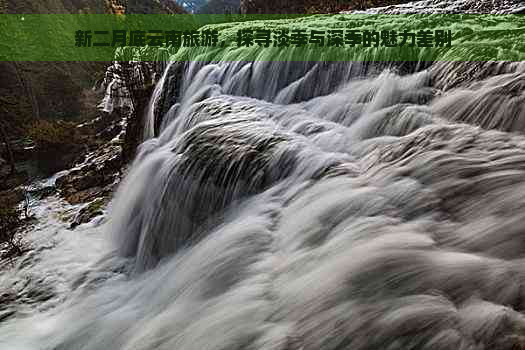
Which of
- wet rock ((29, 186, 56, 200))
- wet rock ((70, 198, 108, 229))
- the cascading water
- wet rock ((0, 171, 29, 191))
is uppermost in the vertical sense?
the cascading water

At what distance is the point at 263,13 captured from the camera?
28.8m

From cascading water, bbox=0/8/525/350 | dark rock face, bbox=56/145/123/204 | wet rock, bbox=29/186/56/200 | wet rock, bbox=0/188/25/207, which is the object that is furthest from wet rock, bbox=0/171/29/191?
cascading water, bbox=0/8/525/350

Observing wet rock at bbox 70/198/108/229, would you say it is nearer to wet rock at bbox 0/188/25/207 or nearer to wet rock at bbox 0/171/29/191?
wet rock at bbox 0/188/25/207

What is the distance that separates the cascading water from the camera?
7.67 feet

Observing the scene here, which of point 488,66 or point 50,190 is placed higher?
point 488,66

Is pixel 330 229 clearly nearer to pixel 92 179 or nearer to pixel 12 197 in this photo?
pixel 92 179

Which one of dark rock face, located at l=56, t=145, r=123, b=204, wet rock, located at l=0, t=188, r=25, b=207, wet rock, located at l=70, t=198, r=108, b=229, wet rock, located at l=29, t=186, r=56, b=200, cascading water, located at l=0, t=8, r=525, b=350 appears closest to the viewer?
cascading water, located at l=0, t=8, r=525, b=350

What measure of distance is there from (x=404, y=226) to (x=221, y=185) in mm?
2423

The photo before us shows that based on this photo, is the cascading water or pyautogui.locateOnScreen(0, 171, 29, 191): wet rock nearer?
the cascading water

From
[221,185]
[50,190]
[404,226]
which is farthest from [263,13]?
[404,226]

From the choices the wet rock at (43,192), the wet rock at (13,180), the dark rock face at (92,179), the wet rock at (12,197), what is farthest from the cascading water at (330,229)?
the wet rock at (13,180)

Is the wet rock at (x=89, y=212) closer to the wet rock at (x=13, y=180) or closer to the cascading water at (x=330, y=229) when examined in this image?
the cascading water at (x=330, y=229)

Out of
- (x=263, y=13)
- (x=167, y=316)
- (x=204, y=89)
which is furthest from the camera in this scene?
(x=263, y=13)

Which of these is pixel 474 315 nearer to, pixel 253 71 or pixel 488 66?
pixel 488 66
